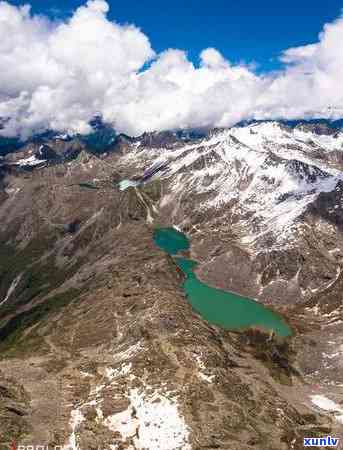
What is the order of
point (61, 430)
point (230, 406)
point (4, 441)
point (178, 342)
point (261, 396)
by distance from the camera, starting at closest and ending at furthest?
point (4, 441)
point (61, 430)
point (230, 406)
point (261, 396)
point (178, 342)

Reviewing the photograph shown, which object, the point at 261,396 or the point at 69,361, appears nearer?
the point at 261,396

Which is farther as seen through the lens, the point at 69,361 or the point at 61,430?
the point at 69,361

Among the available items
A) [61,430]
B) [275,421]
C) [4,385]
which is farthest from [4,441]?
[275,421]

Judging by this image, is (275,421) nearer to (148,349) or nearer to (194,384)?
(194,384)

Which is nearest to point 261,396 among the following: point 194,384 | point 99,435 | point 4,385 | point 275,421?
point 275,421

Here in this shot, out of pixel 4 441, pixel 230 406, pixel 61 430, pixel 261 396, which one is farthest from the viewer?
pixel 261 396

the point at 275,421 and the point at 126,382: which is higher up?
the point at 126,382

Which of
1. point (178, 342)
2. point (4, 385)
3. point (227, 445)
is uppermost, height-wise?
point (178, 342)

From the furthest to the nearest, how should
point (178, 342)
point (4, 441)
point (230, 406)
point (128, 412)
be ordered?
point (178, 342) < point (230, 406) < point (128, 412) < point (4, 441)

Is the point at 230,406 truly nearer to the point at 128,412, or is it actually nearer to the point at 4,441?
the point at 128,412
